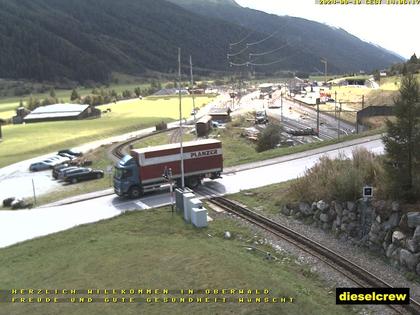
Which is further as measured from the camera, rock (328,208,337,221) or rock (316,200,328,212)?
rock (316,200,328,212)

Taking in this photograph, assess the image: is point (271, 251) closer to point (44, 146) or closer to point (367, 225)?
point (367, 225)

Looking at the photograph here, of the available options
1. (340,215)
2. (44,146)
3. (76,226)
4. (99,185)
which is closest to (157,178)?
(76,226)

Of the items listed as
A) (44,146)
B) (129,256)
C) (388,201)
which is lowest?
(44,146)

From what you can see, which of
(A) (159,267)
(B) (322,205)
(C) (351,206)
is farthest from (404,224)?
(A) (159,267)

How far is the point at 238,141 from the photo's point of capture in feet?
247

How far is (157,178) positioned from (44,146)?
180 ft

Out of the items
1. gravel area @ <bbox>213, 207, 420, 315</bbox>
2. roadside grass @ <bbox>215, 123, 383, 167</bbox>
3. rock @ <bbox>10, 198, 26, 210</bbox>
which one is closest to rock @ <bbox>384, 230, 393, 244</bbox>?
gravel area @ <bbox>213, 207, 420, 315</bbox>

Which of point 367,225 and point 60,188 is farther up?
point 367,225

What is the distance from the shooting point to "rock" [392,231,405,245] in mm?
21284

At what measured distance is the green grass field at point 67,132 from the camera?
83.8 m

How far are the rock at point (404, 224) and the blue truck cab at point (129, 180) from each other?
67.2 feet

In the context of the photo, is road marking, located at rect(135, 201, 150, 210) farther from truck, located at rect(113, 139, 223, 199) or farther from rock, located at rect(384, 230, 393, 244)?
rock, located at rect(384, 230, 393, 244)

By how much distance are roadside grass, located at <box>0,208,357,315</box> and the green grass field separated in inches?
2006

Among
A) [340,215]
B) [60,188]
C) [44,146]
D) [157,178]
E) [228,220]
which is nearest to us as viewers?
[340,215]
